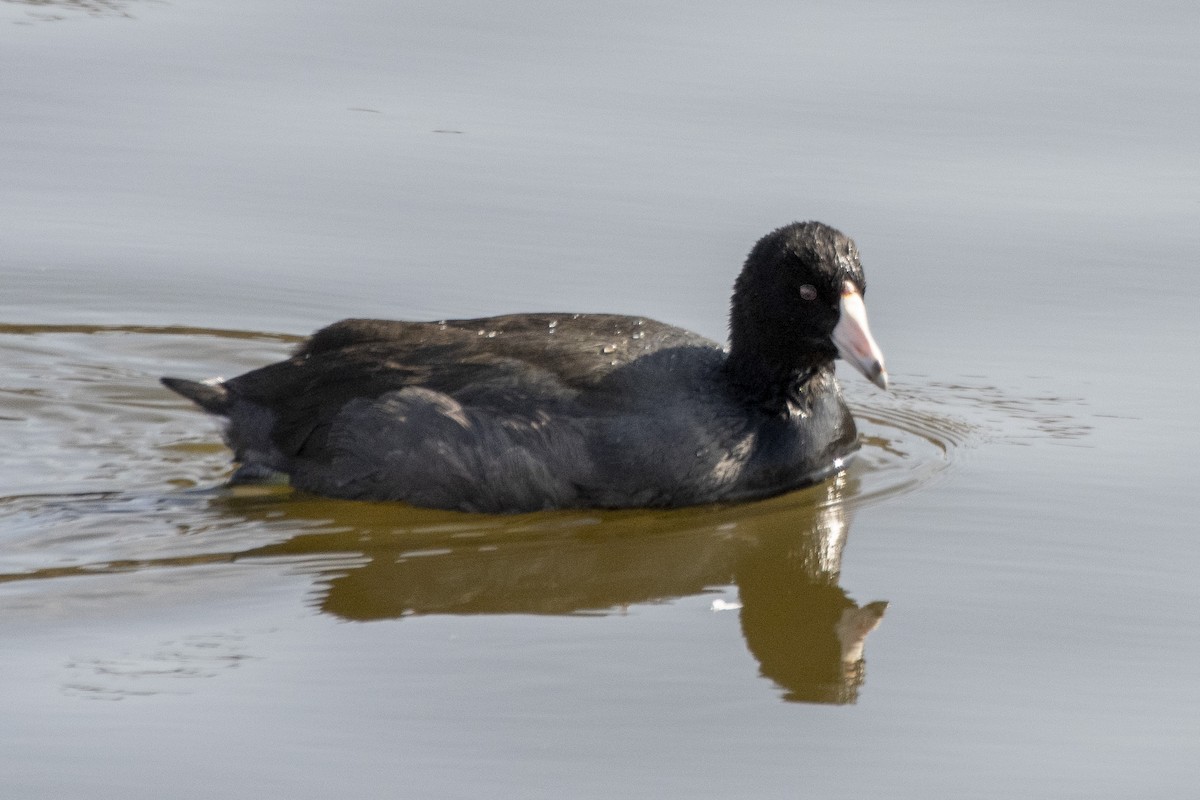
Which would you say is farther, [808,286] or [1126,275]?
[1126,275]

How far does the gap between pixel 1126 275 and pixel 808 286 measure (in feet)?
6.14

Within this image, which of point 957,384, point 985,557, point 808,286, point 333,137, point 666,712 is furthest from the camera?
point 333,137

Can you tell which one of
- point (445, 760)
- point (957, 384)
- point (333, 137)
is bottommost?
point (445, 760)

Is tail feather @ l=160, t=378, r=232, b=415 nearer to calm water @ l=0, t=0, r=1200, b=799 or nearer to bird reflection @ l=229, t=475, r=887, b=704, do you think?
calm water @ l=0, t=0, r=1200, b=799

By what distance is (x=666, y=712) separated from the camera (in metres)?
4.48

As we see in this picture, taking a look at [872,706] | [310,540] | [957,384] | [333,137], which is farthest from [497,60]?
[872,706]

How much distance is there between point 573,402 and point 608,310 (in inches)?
51.9

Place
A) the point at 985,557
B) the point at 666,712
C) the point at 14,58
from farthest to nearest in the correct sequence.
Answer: the point at 14,58
the point at 985,557
the point at 666,712

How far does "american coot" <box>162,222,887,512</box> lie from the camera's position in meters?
6.02

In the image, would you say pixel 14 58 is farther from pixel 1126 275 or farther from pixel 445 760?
pixel 445 760

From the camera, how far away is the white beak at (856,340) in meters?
6.08

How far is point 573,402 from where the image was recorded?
19.8ft

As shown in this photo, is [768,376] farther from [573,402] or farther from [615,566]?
[615,566]

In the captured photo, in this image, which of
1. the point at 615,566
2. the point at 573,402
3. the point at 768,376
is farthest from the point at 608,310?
the point at 615,566
